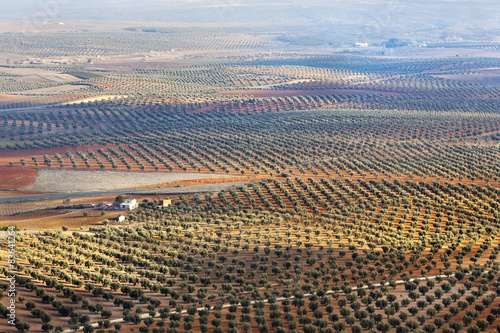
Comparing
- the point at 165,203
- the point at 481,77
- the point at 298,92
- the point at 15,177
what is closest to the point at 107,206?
the point at 165,203

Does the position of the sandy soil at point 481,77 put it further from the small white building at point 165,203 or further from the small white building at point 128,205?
the small white building at point 128,205

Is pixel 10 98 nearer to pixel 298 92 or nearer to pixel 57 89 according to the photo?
pixel 57 89

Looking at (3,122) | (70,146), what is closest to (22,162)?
(70,146)

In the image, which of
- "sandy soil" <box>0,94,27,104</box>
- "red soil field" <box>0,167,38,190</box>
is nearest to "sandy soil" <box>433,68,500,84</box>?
"sandy soil" <box>0,94,27,104</box>

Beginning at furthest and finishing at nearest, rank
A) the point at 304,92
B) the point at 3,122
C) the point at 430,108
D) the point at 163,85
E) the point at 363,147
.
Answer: the point at 163,85 < the point at 304,92 < the point at 430,108 < the point at 3,122 < the point at 363,147

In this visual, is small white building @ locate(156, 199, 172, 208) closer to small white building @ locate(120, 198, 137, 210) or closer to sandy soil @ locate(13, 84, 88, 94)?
small white building @ locate(120, 198, 137, 210)

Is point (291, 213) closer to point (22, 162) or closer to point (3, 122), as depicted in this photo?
point (22, 162)

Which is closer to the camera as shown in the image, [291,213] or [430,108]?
[291,213]
